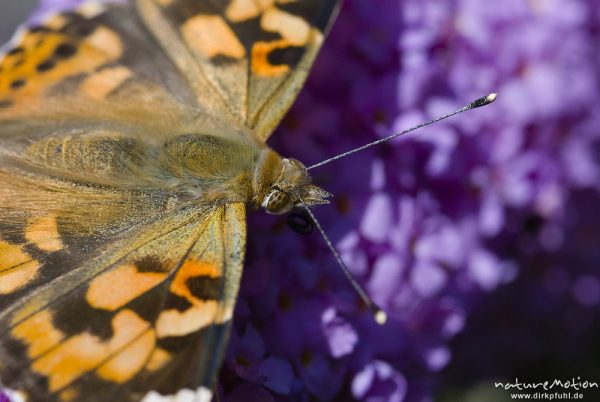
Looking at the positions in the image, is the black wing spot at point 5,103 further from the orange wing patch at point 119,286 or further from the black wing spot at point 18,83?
the orange wing patch at point 119,286

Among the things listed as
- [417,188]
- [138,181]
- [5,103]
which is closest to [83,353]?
[138,181]

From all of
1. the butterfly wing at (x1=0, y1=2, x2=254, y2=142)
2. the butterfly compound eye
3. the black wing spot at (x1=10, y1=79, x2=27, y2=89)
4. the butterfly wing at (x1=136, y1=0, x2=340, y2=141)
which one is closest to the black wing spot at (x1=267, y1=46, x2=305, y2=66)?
the butterfly wing at (x1=136, y1=0, x2=340, y2=141)

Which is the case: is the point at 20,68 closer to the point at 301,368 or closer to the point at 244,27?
the point at 244,27

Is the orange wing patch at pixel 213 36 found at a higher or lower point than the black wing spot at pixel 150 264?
higher

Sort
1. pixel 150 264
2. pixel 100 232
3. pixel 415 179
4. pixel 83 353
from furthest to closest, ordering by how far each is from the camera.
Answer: pixel 415 179 < pixel 100 232 < pixel 150 264 < pixel 83 353

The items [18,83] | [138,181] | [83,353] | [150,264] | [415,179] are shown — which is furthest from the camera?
[415,179]

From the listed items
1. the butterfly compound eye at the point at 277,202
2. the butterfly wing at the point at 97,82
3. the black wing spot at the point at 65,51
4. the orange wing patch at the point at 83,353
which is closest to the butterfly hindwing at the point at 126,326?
the orange wing patch at the point at 83,353

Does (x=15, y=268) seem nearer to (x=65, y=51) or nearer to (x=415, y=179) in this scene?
(x=65, y=51)

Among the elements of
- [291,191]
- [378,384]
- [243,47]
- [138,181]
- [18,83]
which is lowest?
[378,384]

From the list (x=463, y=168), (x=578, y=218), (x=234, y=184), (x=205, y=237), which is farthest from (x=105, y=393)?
(x=578, y=218)
